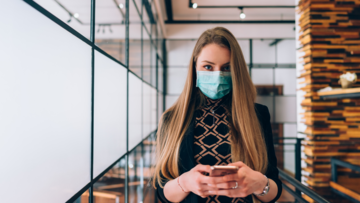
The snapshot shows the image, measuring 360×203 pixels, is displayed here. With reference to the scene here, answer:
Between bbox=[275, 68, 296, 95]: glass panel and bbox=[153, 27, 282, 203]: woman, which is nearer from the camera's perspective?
bbox=[153, 27, 282, 203]: woman

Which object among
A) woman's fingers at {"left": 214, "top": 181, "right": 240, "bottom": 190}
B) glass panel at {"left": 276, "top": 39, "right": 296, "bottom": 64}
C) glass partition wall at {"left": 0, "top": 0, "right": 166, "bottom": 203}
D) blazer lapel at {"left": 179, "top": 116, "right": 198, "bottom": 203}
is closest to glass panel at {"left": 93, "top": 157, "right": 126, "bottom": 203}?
glass partition wall at {"left": 0, "top": 0, "right": 166, "bottom": 203}

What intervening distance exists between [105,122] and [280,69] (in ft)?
16.4

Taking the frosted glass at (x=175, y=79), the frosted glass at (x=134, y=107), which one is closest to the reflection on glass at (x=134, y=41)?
the frosted glass at (x=134, y=107)

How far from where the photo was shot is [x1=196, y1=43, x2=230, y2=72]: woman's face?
995 mm

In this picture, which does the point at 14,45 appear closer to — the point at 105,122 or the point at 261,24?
the point at 105,122

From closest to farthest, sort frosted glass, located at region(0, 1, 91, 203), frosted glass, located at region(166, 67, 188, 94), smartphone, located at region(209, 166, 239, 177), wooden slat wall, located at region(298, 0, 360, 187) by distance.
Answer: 1. frosted glass, located at region(0, 1, 91, 203)
2. smartphone, located at region(209, 166, 239, 177)
3. wooden slat wall, located at region(298, 0, 360, 187)
4. frosted glass, located at region(166, 67, 188, 94)

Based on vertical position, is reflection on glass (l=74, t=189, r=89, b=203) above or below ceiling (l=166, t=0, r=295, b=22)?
below

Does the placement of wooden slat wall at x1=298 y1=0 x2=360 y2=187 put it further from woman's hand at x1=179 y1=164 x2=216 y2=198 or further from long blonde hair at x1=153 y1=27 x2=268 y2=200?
woman's hand at x1=179 y1=164 x2=216 y2=198

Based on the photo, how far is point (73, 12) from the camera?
0.94 meters

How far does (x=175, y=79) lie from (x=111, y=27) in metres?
3.92

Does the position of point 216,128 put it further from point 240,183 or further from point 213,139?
point 240,183

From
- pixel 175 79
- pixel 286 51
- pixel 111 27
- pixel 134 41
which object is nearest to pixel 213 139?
pixel 111 27

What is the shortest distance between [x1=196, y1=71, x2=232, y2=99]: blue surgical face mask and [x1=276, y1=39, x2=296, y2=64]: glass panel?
4.86 m

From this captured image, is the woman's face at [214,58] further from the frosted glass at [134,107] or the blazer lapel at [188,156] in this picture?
the frosted glass at [134,107]
